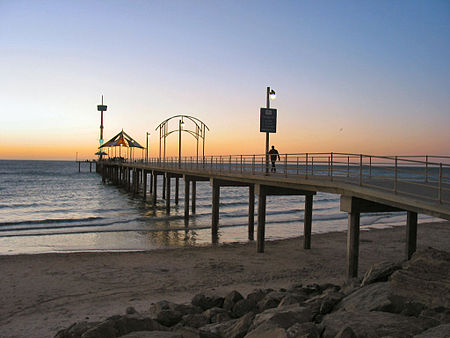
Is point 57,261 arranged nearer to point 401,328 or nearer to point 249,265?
point 249,265

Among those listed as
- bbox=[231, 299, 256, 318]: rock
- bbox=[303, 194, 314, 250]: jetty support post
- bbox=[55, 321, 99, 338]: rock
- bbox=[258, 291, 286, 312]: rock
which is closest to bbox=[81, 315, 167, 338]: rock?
bbox=[55, 321, 99, 338]: rock

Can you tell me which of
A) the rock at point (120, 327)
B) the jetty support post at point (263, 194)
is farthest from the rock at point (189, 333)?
the jetty support post at point (263, 194)

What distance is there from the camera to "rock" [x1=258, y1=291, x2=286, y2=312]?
7.37 m

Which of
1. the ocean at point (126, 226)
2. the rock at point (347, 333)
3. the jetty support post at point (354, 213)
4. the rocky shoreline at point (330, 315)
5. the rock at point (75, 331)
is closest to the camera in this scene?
the rock at point (347, 333)

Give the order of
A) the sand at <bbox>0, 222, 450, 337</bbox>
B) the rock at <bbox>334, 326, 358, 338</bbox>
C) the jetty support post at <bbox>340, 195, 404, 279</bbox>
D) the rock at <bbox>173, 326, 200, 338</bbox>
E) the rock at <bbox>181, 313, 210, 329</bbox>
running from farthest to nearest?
1. the jetty support post at <bbox>340, 195, 404, 279</bbox>
2. the sand at <bbox>0, 222, 450, 337</bbox>
3. the rock at <bbox>181, 313, 210, 329</bbox>
4. the rock at <bbox>173, 326, 200, 338</bbox>
5. the rock at <bbox>334, 326, 358, 338</bbox>

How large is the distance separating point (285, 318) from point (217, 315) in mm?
1832

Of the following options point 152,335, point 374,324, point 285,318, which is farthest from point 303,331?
point 152,335

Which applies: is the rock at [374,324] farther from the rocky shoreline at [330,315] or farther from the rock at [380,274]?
the rock at [380,274]

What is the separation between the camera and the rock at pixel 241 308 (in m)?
7.25

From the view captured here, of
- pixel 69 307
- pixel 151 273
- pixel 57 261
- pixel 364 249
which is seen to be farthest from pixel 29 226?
pixel 364 249

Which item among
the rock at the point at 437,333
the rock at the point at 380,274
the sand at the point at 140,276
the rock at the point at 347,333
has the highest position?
the rock at the point at 437,333

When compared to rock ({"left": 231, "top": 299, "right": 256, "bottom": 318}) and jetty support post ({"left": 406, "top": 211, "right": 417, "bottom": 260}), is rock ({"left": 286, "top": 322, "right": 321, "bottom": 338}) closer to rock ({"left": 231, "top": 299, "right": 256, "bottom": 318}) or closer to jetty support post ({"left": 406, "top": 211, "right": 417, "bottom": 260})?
rock ({"left": 231, "top": 299, "right": 256, "bottom": 318})

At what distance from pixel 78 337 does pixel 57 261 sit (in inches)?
344

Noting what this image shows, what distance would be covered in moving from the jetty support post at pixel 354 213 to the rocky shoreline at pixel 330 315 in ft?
7.70
